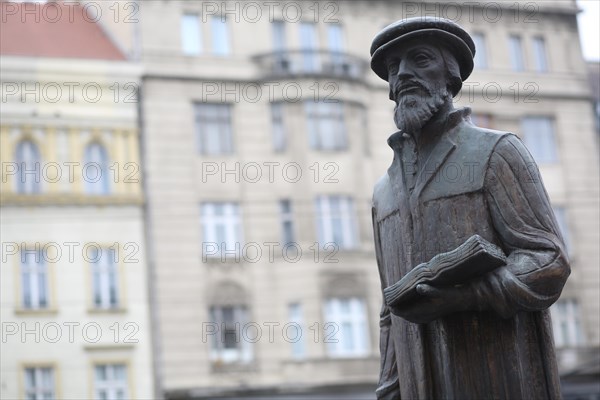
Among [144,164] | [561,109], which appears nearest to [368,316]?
[144,164]

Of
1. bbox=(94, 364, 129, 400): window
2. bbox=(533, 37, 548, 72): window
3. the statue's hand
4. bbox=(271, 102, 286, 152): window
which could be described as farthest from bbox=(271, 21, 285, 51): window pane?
the statue's hand

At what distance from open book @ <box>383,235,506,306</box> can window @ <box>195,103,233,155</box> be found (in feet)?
85.1

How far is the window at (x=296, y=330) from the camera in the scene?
29.0 m

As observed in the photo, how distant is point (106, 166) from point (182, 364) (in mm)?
5620

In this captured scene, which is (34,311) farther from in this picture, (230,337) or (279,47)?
(279,47)

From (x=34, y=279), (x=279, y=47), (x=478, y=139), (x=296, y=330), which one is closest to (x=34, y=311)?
(x=34, y=279)

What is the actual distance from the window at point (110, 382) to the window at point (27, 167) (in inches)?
193

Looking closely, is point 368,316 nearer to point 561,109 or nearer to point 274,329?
point 274,329

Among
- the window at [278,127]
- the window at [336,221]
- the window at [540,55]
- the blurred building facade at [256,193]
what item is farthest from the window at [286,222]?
the window at [540,55]

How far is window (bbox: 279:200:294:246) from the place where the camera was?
29.6m

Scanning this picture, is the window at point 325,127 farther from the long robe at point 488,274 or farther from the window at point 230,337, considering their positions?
the long robe at point 488,274

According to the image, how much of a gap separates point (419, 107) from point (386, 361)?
1058mm

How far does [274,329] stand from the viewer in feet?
94.7

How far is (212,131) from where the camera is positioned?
29.8 m
